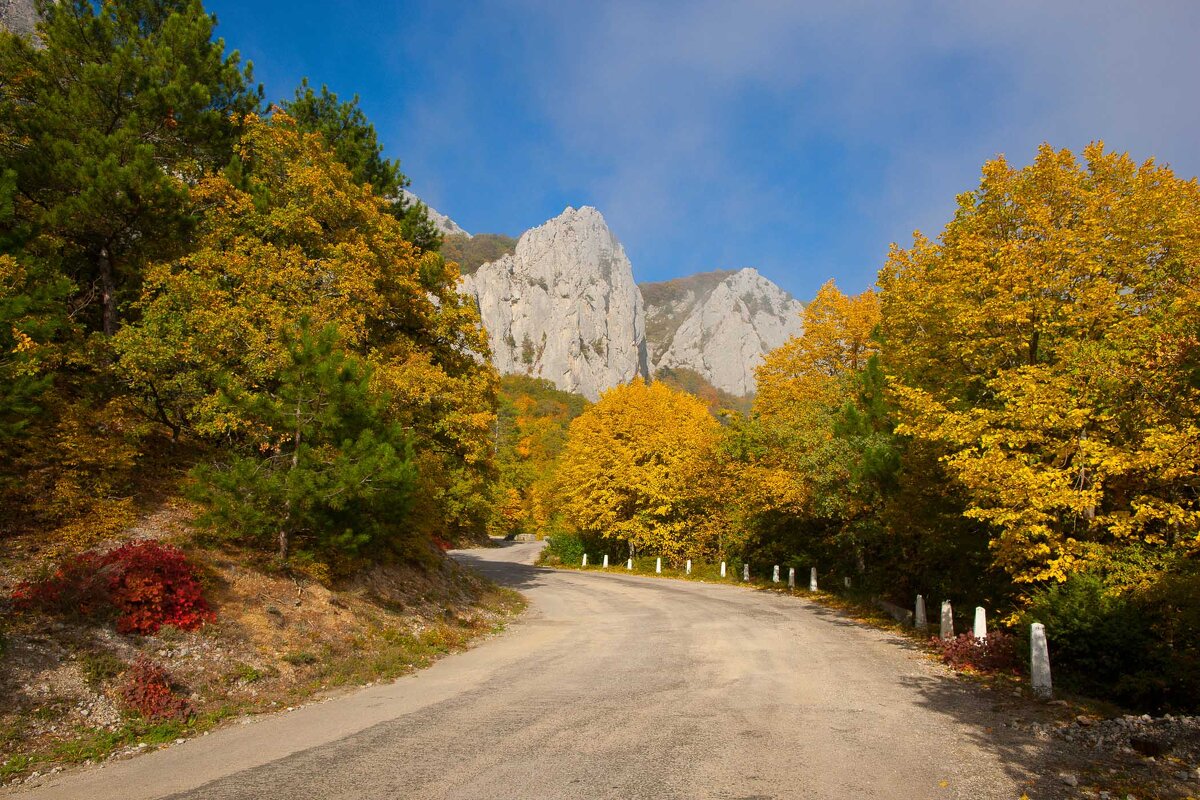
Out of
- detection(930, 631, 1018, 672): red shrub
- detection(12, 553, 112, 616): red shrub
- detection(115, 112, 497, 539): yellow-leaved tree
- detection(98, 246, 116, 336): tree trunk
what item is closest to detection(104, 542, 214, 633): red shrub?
detection(12, 553, 112, 616): red shrub

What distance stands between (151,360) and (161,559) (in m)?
4.69

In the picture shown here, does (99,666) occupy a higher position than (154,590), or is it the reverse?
(154,590)

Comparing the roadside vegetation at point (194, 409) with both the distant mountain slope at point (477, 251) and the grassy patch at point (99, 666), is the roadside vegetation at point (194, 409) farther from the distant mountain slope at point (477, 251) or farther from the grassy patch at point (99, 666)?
the distant mountain slope at point (477, 251)

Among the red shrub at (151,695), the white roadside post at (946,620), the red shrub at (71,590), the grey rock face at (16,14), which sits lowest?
the red shrub at (151,695)

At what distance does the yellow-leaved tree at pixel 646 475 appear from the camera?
31469mm

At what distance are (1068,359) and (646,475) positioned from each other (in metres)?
22.9

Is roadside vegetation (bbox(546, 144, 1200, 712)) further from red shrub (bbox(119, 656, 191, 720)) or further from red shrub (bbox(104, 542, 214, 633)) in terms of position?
red shrub (bbox(104, 542, 214, 633))

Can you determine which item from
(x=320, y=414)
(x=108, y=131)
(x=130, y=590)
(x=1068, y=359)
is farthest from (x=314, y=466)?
(x=1068, y=359)

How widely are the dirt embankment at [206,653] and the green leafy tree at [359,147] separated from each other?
42.8ft

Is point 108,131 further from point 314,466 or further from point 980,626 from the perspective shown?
point 980,626

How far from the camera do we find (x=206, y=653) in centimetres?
852

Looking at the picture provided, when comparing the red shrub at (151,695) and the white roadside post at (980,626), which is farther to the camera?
the white roadside post at (980,626)

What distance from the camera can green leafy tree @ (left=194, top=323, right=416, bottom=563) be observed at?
10.1 m

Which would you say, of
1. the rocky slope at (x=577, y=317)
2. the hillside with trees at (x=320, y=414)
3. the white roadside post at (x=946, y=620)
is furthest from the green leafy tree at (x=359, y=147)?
the rocky slope at (x=577, y=317)
